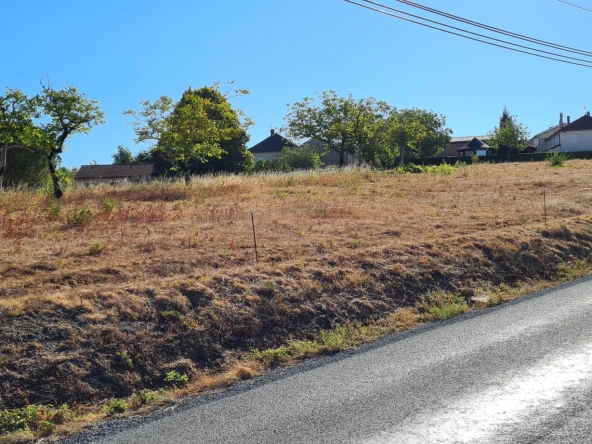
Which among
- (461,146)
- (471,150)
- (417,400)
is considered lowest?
(417,400)

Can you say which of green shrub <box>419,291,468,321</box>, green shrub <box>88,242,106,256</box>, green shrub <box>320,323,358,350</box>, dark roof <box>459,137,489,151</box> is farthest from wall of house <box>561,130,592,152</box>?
green shrub <box>88,242,106,256</box>

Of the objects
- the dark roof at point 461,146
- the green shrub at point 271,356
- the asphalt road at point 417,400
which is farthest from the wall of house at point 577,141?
the green shrub at point 271,356

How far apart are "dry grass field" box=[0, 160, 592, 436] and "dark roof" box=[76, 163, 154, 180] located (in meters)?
35.8

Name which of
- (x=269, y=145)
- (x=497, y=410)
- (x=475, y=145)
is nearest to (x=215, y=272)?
(x=497, y=410)

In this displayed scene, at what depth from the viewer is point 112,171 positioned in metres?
57.0

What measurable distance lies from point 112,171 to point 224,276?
50749 millimetres

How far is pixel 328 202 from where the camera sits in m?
18.7

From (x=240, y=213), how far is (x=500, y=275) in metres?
7.09

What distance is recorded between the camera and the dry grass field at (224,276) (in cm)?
709

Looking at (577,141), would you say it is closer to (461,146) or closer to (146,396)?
(461,146)

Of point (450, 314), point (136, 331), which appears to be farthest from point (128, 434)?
point (450, 314)

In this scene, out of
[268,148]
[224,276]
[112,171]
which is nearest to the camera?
[224,276]

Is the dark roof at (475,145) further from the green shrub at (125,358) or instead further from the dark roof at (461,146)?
the green shrub at (125,358)

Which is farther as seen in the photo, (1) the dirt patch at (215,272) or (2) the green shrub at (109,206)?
(2) the green shrub at (109,206)
